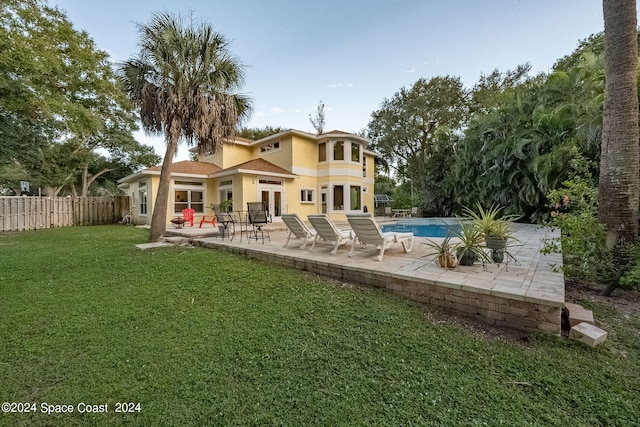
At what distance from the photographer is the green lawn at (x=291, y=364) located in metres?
2.21

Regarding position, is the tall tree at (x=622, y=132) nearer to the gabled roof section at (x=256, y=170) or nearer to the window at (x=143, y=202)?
the gabled roof section at (x=256, y=170)

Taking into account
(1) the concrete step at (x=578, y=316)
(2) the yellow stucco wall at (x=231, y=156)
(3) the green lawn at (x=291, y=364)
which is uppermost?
(2) the yellow stucco wall at (x=231, y=156)

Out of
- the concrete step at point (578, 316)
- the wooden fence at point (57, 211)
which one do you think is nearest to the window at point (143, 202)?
the wooden fence at point (57, 211)

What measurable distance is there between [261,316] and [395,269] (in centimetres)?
242

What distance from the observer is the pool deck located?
133 inches

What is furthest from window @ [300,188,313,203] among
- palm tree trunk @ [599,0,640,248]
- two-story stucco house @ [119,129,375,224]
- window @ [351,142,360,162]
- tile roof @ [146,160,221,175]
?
palm tree trunk @ [599,0,640,248]

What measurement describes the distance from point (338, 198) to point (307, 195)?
2.21m

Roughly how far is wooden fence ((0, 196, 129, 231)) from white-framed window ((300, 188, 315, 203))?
13154mm

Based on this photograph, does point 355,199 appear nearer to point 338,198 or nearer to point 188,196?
point 338,198

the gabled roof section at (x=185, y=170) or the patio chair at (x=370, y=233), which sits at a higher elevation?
the gabled roof section at (x=185, y=170)

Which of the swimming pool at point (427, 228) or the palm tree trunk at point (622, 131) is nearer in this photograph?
the palm tree trunk at point (622, 131)

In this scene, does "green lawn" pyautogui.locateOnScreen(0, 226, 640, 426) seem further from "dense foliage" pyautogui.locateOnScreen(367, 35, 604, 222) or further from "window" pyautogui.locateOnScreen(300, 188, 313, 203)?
"window" pyautogui.locateOnScreen(300, 188, 313, 203)

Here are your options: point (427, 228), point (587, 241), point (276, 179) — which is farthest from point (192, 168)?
point (587, 241)

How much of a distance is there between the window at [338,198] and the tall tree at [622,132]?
14.9 meters
